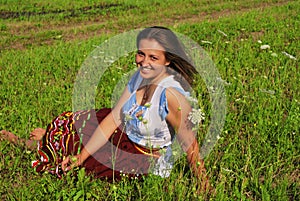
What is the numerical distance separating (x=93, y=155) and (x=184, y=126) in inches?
28.7

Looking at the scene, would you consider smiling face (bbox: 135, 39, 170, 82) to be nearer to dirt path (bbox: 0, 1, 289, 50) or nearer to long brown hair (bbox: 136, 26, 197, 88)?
long brown hair (bbox: 136, 26, 197, 88)

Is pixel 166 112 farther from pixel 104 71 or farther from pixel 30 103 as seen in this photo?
pixel 104 71

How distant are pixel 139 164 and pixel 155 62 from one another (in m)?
0.72

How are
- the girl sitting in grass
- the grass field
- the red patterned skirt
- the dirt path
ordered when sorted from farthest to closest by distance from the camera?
1. the dirt path
2. the red patterned skirt
3. the girl sitting in grass
4. the grass field

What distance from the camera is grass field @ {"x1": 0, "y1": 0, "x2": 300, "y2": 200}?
8.36 ft

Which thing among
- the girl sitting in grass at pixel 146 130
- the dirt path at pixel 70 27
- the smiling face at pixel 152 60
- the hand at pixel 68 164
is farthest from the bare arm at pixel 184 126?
the dirt path at pixel 70 27

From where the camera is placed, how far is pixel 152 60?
2.71 m

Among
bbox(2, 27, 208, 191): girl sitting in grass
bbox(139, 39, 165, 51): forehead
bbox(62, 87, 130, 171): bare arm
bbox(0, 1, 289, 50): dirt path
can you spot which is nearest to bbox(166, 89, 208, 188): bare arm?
bbox(2, 27, 208, 191): girl sitting in grass

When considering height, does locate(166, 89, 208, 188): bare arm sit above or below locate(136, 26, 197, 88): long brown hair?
below

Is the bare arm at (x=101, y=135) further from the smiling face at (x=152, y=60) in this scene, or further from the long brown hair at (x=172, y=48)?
the long brown hair at (x=172, y=48)

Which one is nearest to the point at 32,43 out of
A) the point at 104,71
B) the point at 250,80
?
the point at 104,71

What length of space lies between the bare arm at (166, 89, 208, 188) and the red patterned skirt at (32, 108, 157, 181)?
26 centimetres

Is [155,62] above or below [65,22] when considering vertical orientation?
above

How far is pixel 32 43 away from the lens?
9.82m
